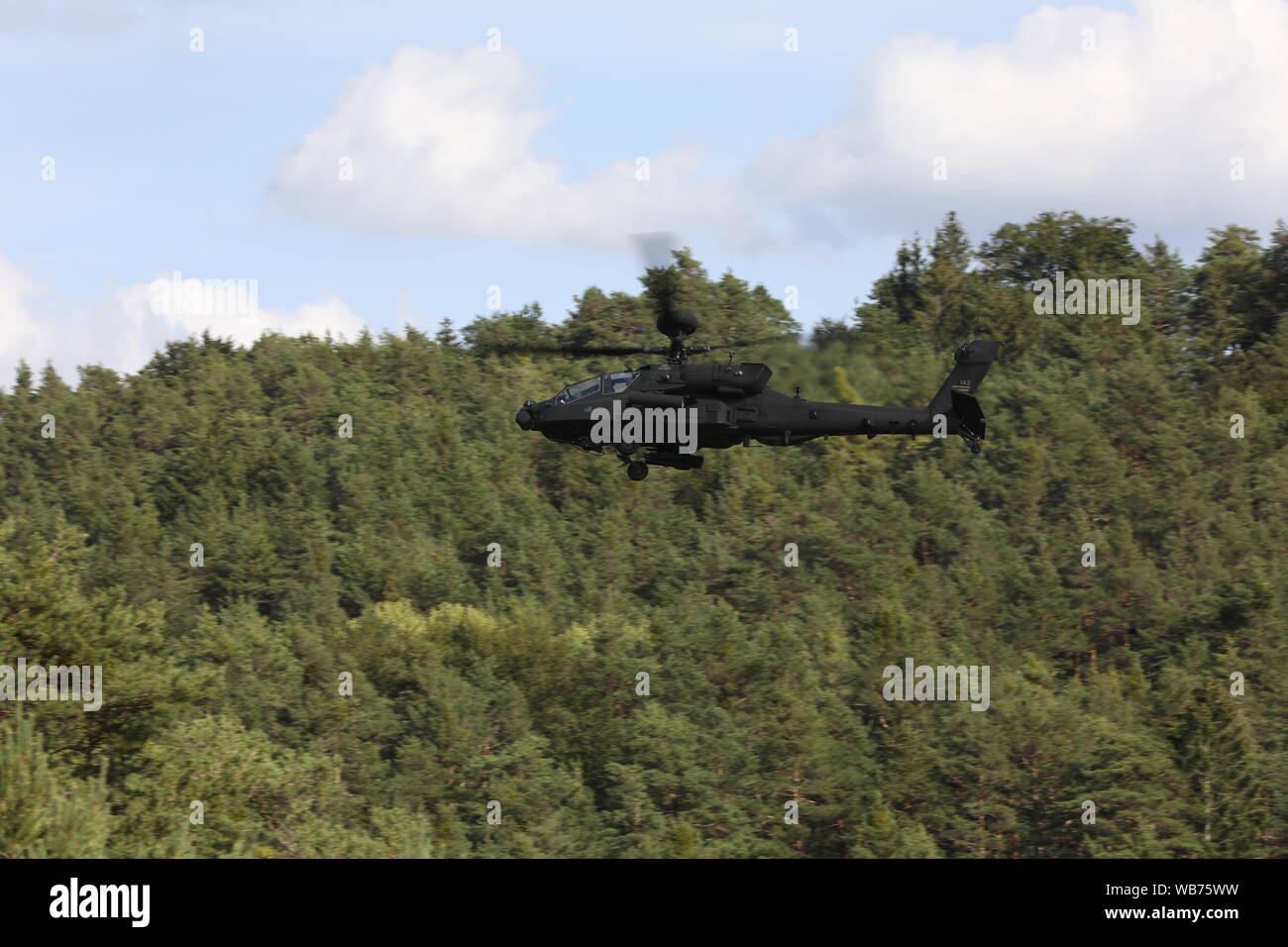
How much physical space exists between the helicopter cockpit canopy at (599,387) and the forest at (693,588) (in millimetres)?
9623

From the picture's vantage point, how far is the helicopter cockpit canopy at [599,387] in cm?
2720

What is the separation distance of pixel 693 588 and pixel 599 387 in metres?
60.5

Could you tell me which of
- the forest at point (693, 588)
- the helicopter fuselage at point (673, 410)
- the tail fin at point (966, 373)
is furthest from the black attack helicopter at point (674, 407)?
→ the forest at point (693, 588)

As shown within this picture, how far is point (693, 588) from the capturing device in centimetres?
8712

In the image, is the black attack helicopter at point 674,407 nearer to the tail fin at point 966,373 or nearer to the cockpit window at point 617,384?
the cockpit window at point 617,384

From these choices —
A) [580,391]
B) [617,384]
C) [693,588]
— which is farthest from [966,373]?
[693,588]

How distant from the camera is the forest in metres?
58.3

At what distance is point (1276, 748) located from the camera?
71.9 metres

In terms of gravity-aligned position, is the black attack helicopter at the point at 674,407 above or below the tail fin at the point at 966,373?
below

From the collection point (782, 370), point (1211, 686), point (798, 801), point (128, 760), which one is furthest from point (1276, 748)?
point (128, 760)

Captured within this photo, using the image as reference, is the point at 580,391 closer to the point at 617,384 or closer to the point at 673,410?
the point at 617,384

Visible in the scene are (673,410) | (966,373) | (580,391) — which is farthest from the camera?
(966,373)
